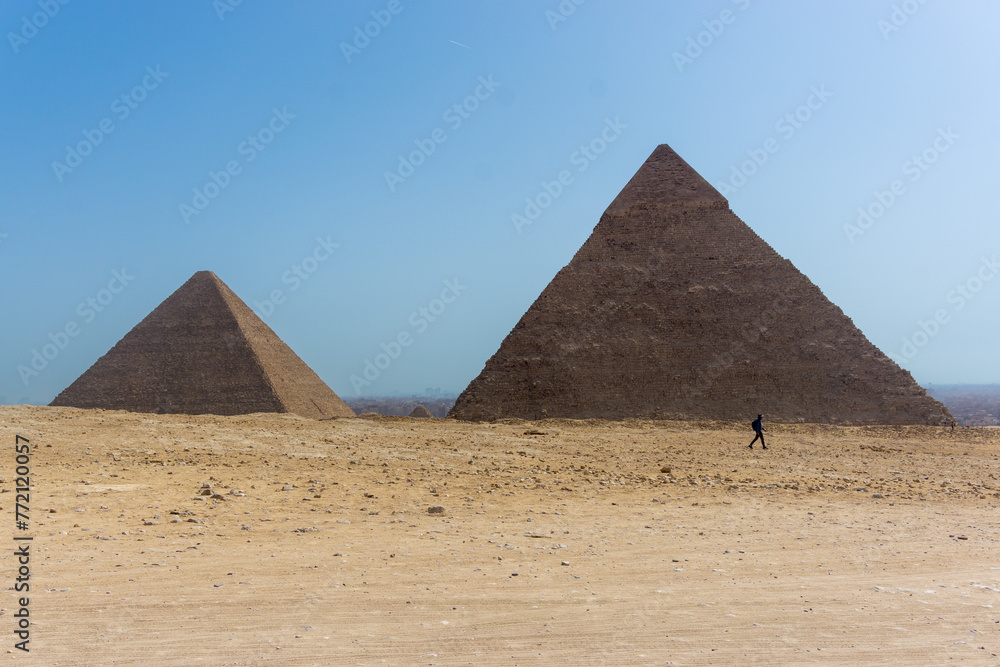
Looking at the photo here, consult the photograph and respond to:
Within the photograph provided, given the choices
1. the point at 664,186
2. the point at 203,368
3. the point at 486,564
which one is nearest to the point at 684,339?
the point at 664,186

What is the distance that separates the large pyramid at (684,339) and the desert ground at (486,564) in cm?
1783

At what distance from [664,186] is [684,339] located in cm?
813

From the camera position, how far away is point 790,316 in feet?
98.6

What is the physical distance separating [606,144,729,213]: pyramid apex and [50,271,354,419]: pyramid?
1716 cm

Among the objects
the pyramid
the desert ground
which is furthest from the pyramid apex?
the desert ground

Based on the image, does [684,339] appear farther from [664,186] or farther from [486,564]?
[486,564]

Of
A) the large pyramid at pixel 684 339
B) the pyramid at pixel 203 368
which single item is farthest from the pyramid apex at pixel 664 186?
the pyramid at pixel 203 368

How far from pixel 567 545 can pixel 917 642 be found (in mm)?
2491

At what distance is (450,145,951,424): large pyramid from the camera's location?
2762 centimetres

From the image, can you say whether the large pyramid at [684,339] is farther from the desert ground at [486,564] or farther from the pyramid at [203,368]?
the desert ground at [486,564]

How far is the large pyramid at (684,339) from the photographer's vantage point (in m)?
27.6

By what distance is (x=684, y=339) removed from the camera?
98.2 feet

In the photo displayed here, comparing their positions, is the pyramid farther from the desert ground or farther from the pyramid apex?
the desert ground

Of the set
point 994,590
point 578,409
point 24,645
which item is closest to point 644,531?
point 994,590
